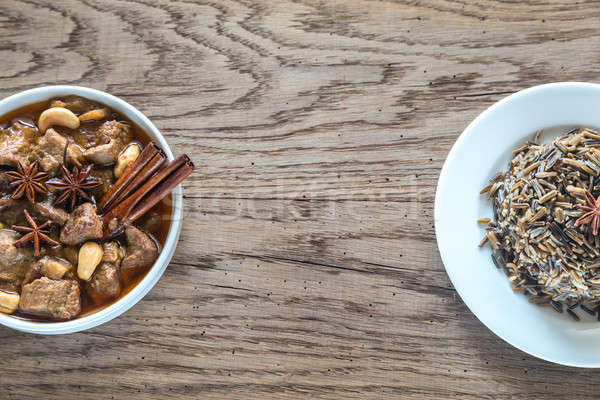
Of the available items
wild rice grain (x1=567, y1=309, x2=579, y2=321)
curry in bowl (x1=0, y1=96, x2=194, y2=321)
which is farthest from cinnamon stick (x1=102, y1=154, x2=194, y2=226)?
wild rice grain (x1=567, y1=309, x2=579, y2=321)

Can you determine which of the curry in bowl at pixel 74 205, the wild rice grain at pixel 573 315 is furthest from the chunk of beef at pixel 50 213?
the wild rice grain at pixel 573 315

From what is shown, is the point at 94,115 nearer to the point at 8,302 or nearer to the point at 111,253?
the point at 111,253

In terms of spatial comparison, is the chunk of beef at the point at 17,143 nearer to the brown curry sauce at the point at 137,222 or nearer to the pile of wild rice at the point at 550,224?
the brown curry sauce at the point at 137,222

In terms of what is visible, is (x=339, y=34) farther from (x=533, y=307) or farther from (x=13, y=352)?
(x=13, y=352)

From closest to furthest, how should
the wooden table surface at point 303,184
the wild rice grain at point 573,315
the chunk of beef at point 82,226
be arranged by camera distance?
1. the chunk of beef at point 82,226
2. the wild rice grain at point 573,315
3. the wooden table surface at point 303,184

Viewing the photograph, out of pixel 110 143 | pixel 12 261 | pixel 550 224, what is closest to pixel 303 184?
pixel 110 143

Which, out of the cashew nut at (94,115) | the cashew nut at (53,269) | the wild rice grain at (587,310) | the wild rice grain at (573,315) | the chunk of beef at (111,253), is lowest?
the wild rice grain at (573,315)

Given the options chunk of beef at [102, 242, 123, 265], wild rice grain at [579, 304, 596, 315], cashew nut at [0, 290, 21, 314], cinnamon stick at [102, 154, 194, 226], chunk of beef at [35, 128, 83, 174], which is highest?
chunk of beef at [35, 128, 83, 174]

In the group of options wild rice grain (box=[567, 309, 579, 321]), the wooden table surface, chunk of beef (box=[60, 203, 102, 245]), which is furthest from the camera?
the wooden table surface

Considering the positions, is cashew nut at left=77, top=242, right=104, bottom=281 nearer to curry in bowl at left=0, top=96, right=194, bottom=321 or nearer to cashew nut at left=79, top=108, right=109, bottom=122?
curry in bowl at left=0, top=96, right=194, bottom=321
